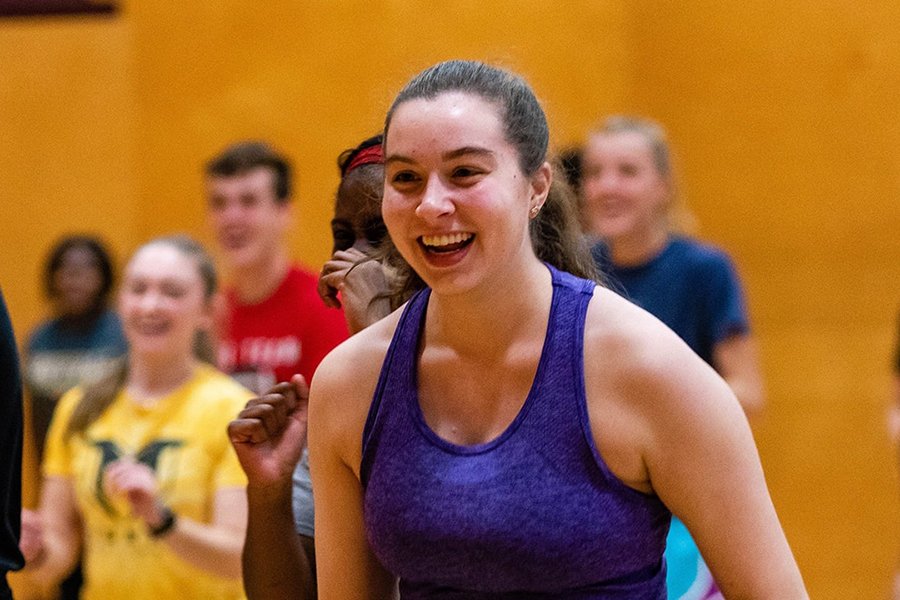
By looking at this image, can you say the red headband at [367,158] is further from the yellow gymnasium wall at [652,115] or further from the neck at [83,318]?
the neck at [83,318]

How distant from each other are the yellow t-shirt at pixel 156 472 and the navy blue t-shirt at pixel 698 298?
1.25 metres

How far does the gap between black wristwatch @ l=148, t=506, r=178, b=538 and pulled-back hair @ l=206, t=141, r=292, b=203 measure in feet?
5.39

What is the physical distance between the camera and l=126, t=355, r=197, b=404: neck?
3592mm

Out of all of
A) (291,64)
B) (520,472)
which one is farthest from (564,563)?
(291,64)

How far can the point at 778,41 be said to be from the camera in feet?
17.4

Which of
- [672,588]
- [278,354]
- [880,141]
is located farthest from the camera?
[880,141]

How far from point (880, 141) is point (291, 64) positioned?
7.74 ft

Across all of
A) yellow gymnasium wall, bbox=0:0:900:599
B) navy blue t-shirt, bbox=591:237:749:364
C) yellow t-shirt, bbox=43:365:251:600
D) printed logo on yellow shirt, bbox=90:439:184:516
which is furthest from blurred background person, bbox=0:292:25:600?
yellow gymnasium wall, bbox=0:0:900:599

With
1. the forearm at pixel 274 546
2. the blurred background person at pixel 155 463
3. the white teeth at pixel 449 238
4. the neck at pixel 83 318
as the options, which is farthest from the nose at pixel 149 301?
the white teeth at pixel 449 238

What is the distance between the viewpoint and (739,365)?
4.14 m

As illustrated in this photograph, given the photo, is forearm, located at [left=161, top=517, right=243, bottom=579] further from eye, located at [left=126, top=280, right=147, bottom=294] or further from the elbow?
the elbow

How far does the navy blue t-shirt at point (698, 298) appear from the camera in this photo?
4.07 metres

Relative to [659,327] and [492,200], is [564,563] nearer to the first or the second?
[659,327]

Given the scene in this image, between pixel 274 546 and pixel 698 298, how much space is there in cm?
213
